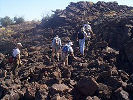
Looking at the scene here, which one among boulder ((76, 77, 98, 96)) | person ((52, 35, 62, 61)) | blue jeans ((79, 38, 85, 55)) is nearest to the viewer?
boulder ((76, 77, 98, 96))

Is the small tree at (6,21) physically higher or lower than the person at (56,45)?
higher

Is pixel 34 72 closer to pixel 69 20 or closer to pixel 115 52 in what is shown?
pixel 115 52

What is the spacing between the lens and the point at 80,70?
14719mm

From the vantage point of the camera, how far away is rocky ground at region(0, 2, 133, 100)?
1203 cm

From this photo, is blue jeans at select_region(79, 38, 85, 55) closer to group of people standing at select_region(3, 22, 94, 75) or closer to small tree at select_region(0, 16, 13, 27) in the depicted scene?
group of people standing at select_region(3, 22, 94, 75)

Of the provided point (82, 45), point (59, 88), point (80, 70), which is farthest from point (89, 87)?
point (82, 45)

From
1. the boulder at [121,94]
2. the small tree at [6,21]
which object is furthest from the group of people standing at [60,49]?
the small tree at [6,21]

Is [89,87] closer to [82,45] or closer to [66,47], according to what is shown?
[66,47]

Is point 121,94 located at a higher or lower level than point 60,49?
lower

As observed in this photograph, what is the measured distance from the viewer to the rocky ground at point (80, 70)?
1203 centimetres

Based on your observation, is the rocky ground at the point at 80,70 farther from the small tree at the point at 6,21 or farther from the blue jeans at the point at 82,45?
the small tree at the point at 6,21

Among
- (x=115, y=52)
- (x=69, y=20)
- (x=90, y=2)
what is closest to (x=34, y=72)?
(x=115, y=52)

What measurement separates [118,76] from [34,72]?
4.28m

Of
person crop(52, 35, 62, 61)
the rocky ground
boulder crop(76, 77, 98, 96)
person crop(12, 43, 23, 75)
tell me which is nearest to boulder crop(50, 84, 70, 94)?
the rocky ground
